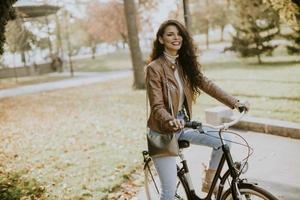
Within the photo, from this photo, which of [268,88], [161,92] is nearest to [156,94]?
[161,92]

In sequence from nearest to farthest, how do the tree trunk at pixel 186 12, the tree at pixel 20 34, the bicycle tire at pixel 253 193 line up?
the bicycle tire at pixel 253 193 < the tree trunk at pixel 186 12 < the tree at pixel 20 34

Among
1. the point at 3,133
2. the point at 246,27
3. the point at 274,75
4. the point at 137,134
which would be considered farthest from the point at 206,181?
the point at 246,27

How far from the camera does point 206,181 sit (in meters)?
3.99

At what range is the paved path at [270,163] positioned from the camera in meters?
5.42

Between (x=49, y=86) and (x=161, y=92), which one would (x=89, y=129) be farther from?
(x=49, y=86)

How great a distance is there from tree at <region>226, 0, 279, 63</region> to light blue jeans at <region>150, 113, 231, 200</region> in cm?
1910

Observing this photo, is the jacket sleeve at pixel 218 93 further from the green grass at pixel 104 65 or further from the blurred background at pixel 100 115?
the green grass at pixel 104 65

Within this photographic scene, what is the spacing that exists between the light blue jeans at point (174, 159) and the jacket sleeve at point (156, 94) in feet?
1.15

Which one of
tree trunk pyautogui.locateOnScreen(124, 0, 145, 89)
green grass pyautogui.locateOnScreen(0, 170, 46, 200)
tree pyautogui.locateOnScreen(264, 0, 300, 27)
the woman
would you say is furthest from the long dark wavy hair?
tree trunk pyautogui.locateOnScreen(124, 0, 145, 89)

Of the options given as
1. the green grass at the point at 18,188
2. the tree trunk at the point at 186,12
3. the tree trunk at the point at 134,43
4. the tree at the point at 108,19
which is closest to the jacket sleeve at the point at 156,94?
the green grass at the point at 18,188

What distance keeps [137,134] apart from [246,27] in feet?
49.5

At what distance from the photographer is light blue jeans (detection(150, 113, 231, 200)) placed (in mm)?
3717

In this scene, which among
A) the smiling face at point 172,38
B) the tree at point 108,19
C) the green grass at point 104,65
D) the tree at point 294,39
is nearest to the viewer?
the smiling face at point 172,38

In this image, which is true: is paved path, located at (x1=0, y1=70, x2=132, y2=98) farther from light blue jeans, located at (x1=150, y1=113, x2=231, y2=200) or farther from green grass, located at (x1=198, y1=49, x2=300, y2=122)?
light blue jeans, located at (x1=150, y1=113, x2=231, y2=200)
